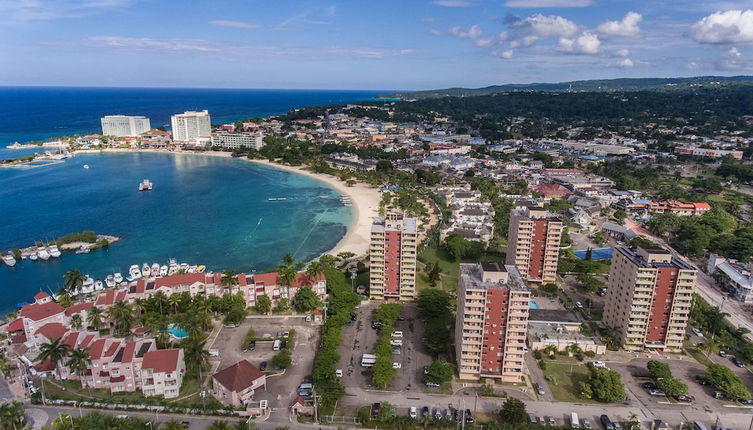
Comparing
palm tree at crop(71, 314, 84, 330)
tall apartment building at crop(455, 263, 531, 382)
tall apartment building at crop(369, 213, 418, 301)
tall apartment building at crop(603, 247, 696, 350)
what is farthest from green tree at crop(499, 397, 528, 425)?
palm tree at crop(71, 314, 84, 330)

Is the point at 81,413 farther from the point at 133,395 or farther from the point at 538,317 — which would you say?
the point at 538,317

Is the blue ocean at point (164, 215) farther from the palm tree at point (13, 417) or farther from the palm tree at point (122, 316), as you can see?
the palm tree at point (13, 417)

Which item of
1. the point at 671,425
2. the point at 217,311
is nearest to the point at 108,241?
the point at 217,311

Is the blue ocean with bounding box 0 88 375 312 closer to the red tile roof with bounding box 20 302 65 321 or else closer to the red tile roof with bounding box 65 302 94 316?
the red tile roof with bounding box 20 302 65 321

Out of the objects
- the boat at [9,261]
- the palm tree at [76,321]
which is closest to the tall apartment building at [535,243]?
the palm tree at [76,321]

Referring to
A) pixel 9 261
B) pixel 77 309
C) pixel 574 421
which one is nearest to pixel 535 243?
pixel 574 421
